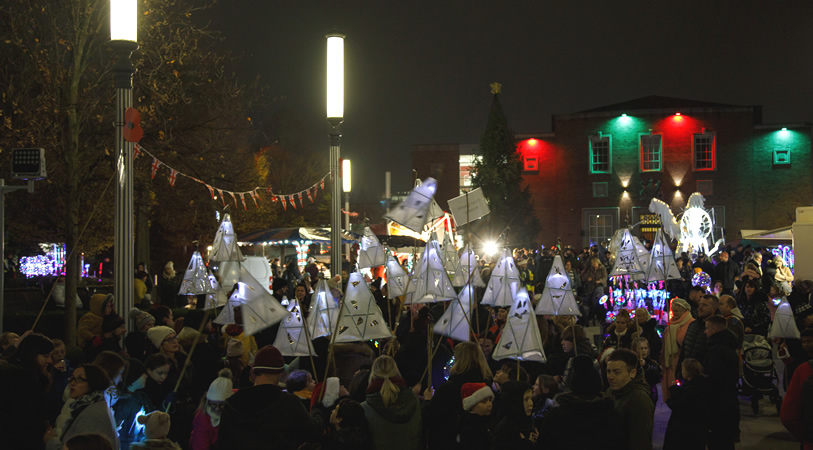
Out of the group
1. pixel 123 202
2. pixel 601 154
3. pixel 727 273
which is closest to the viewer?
pixel 123 202

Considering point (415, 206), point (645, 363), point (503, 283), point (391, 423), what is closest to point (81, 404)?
point (391, 423)

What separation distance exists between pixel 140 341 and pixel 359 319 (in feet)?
8.44

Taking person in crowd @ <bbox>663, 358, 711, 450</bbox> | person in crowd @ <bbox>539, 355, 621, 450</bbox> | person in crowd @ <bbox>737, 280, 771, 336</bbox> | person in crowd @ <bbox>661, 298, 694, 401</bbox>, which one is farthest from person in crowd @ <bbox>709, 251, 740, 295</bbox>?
person in crowd @ <bbox>539, 355, 621, 450</bbox>

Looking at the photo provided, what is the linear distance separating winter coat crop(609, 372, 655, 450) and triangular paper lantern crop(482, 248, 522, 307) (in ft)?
18.6

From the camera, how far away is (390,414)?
571 cm

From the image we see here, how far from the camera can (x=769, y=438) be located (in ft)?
32.2

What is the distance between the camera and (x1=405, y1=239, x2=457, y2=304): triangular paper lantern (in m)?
11.2

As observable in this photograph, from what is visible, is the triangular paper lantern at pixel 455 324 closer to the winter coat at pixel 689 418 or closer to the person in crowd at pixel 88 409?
the winter coat at pixel 689 418

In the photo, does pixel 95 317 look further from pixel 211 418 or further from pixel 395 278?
pixel 395 278

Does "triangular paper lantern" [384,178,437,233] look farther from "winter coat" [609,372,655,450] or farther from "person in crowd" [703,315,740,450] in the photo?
"winter coat" [609,372,655,450]

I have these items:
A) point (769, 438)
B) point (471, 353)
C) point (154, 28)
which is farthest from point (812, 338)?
point (154, 28)

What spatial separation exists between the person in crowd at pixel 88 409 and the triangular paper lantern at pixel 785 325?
8.94 meters

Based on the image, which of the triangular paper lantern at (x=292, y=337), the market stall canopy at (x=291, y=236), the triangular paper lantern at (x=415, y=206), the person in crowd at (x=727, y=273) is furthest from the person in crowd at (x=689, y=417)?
the market stall canopy at (x=291, y=236)

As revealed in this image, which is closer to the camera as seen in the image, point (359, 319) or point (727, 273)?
point (359, 319)
